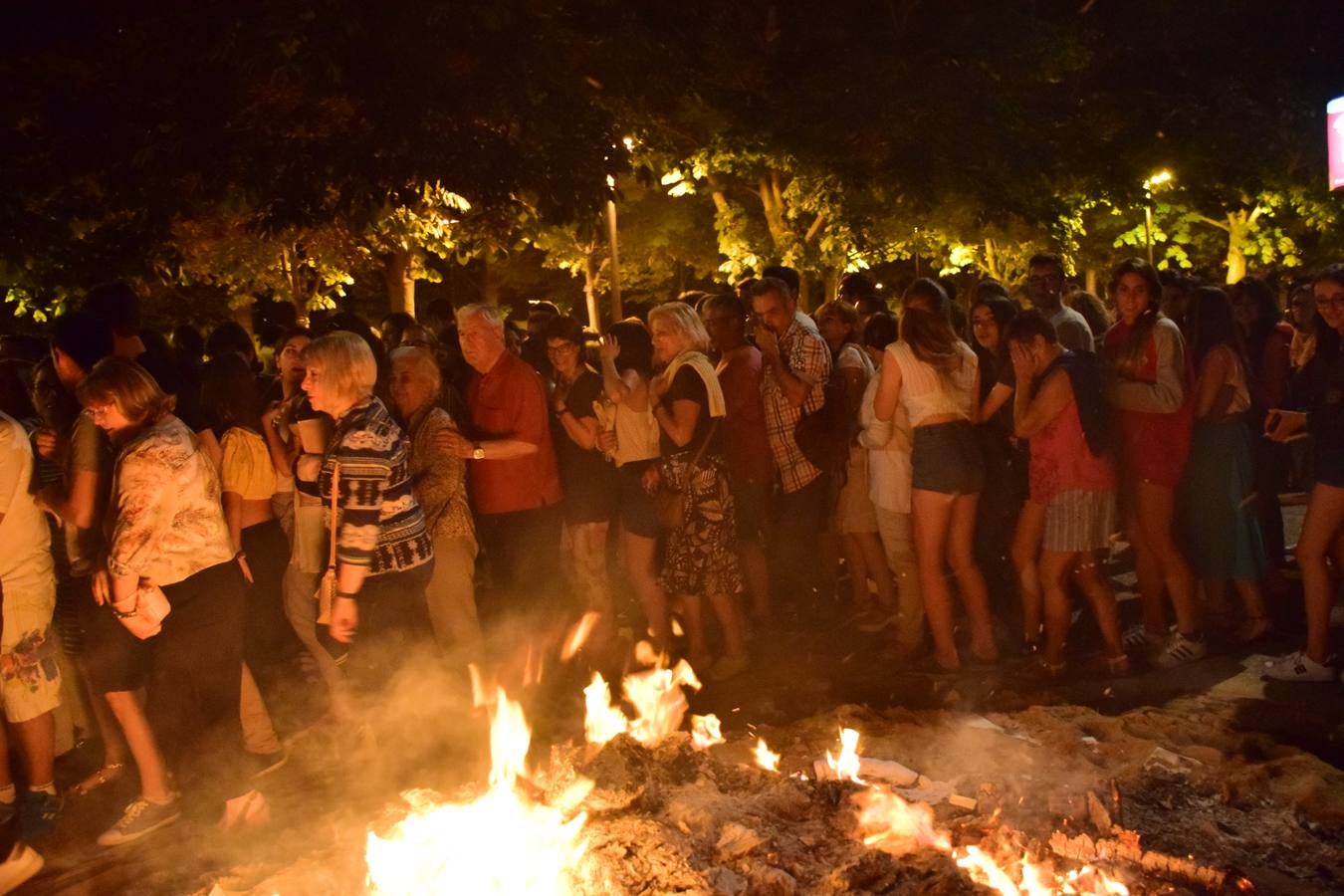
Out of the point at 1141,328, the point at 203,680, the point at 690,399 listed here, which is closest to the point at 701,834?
the point at 203,680

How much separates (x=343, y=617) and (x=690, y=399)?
234 centimetres

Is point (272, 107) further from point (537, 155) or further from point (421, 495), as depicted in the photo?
point (421, 495)

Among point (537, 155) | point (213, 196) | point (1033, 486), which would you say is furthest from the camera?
point (537, 155)

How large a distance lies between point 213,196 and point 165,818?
386cm

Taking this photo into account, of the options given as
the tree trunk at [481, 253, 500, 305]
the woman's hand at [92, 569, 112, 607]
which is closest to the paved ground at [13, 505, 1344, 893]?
the woman's hand at [92, 569, 112, 607]

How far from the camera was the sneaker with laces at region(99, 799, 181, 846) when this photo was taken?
5.01m

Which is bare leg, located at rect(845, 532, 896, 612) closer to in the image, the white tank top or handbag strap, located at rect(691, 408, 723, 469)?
the white tank top

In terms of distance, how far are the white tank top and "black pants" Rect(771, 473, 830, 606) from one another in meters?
1.04

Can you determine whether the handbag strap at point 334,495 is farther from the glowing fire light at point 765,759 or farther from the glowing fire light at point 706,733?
the glowing fire light at point 765,759

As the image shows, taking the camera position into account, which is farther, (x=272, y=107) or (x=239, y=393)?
(x=272, y=107)

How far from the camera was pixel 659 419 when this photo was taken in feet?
21.1

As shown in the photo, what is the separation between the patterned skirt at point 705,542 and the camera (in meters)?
6.58

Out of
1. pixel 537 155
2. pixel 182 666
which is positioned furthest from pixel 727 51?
pixel 182 666

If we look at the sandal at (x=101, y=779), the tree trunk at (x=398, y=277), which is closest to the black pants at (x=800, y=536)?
the sandal at (x=101, y=779)
